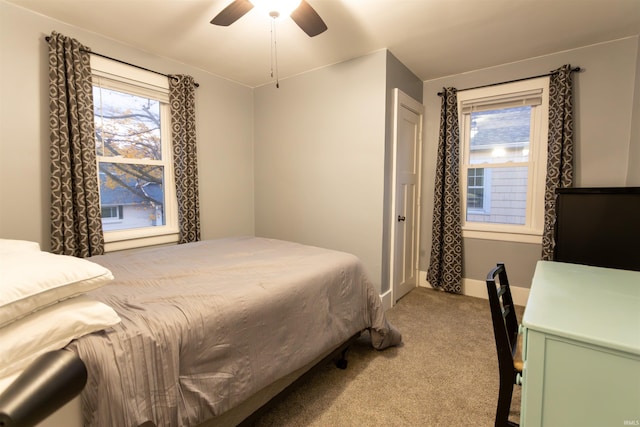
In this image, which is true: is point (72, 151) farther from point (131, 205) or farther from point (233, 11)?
point (233, 11)

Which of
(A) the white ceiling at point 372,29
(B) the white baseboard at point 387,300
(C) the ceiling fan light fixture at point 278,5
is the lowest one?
(B) the white baseboard at point 387,300

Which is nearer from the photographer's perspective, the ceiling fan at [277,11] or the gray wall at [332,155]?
→ the ceiling fan at [277,11]

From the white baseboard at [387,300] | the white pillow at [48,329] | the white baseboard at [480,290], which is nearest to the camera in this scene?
the white pillow at [48,329]

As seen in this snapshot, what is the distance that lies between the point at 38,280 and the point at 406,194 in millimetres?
3053

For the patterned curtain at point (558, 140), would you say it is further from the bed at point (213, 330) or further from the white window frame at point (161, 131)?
the white window frame at point (161, 131)

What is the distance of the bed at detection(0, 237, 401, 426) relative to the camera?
1.00 metres

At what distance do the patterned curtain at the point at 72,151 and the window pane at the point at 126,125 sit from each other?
0.82 feet

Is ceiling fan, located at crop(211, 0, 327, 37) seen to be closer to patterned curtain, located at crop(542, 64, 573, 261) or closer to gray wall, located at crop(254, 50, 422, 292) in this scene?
gray wall, located at crop(254, 50, 422, 292)

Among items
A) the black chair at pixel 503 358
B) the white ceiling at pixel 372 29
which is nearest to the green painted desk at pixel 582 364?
the black chair at pixel 503 358

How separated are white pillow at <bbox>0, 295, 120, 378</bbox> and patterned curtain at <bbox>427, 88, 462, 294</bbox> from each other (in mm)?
3200

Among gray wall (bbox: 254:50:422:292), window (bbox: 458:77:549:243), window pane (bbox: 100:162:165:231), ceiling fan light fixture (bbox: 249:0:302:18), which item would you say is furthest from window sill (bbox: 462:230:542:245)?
window pane (bbox: 100:162:165:231)

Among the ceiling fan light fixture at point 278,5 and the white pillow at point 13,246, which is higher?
the ceiling fan light fixture at point 278,5

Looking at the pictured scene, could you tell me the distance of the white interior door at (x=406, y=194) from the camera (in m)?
3.05

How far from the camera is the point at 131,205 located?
2.94 m
